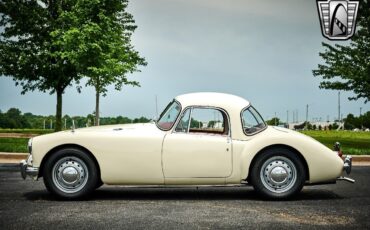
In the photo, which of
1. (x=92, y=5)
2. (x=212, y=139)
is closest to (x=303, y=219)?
(x=212, y=139)

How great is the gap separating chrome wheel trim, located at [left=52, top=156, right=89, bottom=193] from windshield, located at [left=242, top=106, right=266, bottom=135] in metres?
2.37

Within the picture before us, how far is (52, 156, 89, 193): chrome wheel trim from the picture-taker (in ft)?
24.3

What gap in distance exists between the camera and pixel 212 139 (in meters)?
7.49

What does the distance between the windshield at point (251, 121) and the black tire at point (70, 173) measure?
224 centimetres

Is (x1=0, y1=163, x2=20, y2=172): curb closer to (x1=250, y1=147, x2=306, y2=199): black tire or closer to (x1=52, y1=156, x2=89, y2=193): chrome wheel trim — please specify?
(x1=52, y1=156, x2=89, y2=193): chrome wheel trim

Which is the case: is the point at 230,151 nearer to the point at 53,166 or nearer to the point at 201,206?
the point at 201,206

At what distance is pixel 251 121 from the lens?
25.6 ft

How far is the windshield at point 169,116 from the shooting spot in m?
7.63

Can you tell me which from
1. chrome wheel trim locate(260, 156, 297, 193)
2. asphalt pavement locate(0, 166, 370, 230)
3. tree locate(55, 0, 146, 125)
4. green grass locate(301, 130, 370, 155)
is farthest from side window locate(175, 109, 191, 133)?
tree locate(55, 0, 146, 125)

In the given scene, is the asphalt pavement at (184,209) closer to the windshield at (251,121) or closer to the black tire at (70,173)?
the black tire at (70,173)

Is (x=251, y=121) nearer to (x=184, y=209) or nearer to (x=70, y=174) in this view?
(x=184, y=209)

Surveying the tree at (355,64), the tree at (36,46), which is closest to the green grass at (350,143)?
the tree at (355,64)

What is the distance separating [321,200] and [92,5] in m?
25.2

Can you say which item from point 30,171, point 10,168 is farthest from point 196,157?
point 10,168
